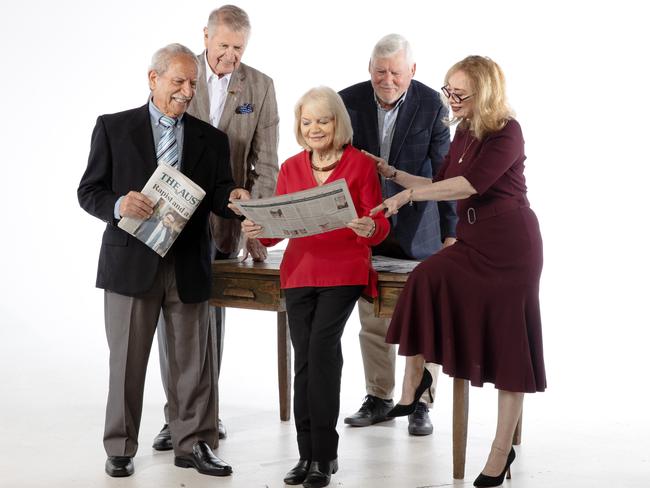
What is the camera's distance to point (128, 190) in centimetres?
484

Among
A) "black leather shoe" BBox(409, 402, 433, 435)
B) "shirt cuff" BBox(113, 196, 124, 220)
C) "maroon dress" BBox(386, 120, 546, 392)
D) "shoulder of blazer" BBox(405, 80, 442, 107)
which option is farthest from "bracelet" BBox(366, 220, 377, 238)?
"black leather shoe" BBox(409, 402, 433, 435)

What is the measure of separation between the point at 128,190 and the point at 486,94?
1.57m

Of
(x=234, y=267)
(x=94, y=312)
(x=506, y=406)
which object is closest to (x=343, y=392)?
(x=234, y=267)

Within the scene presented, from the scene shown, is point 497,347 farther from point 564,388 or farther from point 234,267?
point 564,388

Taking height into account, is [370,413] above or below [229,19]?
below

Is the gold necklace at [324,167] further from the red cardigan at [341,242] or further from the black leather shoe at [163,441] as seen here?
the black leather shoe at [163,441]

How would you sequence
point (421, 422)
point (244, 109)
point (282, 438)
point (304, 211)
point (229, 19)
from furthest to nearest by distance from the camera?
1. point (421, 422)
2. point (282, 438)
3. point (244, 109)
4. point (229, 19)
5. point (304, 211)

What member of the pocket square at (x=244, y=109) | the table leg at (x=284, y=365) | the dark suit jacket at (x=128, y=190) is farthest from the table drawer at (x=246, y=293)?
the pocket square at (x=244, y=109)

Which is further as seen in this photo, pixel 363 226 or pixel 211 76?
pixel 211 76

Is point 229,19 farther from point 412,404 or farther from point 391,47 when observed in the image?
point 412,404

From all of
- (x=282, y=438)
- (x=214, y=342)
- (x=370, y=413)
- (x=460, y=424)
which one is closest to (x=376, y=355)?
(x=370, y=413)

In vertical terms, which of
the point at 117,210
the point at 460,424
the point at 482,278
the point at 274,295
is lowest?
the point at 460,424

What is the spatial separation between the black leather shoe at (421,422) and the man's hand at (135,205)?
6.07 ft

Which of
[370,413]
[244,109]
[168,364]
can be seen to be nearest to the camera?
[168,364]
